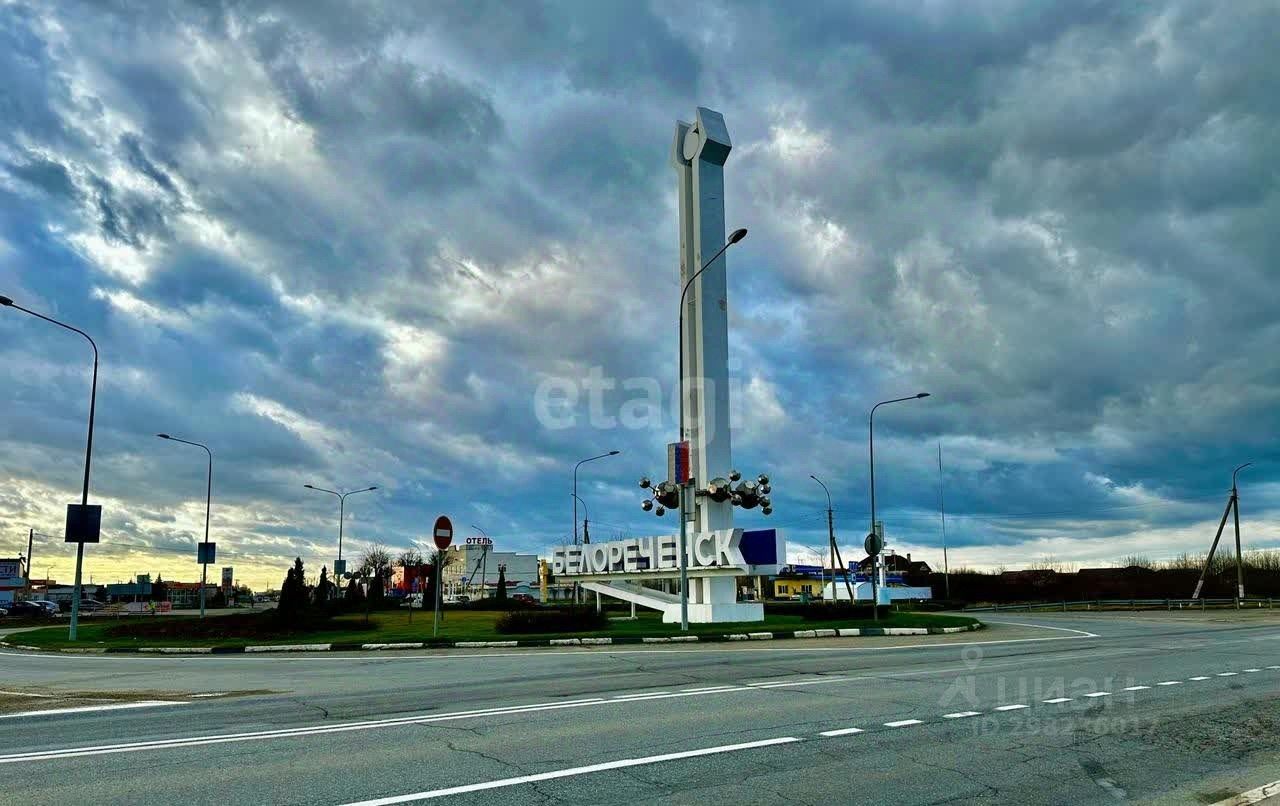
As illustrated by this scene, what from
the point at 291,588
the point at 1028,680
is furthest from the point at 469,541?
the point at 1028,680

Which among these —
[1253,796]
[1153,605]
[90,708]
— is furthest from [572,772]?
[1153,605]

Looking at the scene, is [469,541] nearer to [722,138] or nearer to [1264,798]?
[722,138]

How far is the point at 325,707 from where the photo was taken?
12.9m

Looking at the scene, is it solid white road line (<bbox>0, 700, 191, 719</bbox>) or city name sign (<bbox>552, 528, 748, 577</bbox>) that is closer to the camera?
solid white road line (<bbox>0, 700, 191, 719</bbox>)

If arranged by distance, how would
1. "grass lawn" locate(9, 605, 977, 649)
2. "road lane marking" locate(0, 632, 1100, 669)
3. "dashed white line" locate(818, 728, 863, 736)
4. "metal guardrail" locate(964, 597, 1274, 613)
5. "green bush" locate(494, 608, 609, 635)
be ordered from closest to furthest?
1. "dashed white line" locate(818, 728, 863, 736)
2. "road lane marking" locate(0, 632, 1100, 669)
3. "grass lawn" locate(9, 605, 977, 649)
4. "green bush" locate(494, 608, 609, 635)
5. "metal guardrail" locate(964, 597, 1274, 613)

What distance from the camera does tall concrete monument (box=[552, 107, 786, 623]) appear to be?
3950 cm

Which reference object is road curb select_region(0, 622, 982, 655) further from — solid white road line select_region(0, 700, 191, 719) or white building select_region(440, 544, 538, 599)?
white building select_region(440, 544, 538, 599)

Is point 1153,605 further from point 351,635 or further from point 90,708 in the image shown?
point 90,708

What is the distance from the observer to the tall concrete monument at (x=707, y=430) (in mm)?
39500

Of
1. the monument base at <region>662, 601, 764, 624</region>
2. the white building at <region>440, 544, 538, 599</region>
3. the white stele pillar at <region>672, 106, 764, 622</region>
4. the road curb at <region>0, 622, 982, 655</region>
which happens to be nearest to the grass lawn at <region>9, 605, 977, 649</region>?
the road curb at <region>0, 622, 982, 655</region>

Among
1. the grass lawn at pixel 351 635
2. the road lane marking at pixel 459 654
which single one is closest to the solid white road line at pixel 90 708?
the road lane marking at pixel 459 654

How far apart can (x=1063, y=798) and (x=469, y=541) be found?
536 feet

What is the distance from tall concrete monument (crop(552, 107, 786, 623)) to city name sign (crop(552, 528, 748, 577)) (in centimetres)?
5

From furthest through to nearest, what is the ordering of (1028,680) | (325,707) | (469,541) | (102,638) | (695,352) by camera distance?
1. (469,541)
2. (695,352)
3. (102,638)
4. (1028,680)
5. (325,707)
